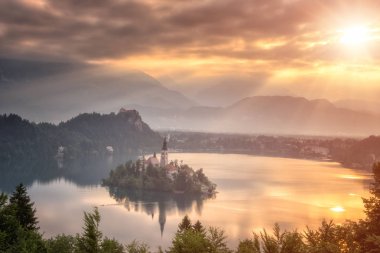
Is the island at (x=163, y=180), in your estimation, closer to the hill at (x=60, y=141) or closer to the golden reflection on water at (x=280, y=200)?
the golden reflection on water at (x=280, y=200)

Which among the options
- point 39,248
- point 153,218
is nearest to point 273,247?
point 39,248

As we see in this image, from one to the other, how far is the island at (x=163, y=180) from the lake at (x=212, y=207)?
2.77m

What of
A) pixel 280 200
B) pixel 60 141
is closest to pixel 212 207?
pixel 280 200

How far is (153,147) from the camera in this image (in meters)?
190

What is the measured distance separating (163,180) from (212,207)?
16.1 metres

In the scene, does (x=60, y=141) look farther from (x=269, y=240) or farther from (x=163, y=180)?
(x=269, y=240)

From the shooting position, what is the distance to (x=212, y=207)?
59875 mm

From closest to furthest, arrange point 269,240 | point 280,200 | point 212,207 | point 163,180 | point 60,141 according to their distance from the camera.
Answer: point 269,240, point 212,207, point 280,200, point 163,180, point 60,141

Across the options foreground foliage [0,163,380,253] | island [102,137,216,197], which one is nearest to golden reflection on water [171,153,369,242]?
island [102,137,216,197]

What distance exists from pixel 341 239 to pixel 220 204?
4782cm

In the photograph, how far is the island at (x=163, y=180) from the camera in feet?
236

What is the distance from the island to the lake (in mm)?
2774

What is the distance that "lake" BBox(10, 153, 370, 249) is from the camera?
47375 millimetres

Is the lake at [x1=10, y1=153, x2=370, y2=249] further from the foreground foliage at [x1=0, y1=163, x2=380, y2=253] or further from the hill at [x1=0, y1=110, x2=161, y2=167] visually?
the hill at [x1=0, y1=110, x2=161, y2=167]
